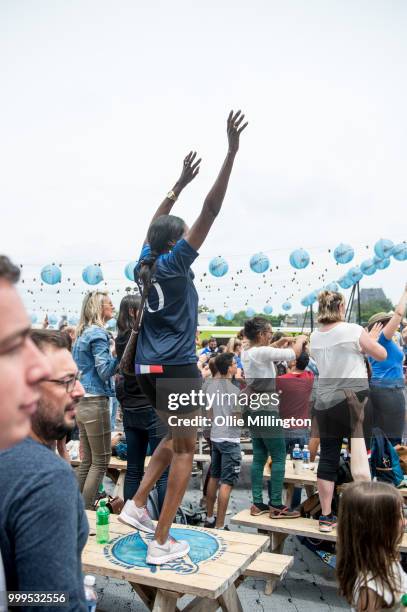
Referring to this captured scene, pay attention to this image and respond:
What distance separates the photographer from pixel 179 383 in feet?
9.40

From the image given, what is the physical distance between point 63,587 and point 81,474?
11.1 ft

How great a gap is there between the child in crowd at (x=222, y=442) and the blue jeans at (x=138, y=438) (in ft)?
3.25

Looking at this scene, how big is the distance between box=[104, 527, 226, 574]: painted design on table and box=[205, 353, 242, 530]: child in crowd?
147 centimetres

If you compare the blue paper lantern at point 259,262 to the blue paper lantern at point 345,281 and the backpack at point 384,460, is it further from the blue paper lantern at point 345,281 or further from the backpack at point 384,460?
the backpack at point 384,460

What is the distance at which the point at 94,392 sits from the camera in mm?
4441

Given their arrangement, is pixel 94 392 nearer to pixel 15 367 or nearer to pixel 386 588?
pixel 386 588

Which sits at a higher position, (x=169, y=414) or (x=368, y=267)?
(x=368, y=267)

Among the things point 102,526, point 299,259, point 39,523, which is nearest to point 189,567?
point 102,526

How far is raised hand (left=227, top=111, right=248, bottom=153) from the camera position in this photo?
2.36 meters

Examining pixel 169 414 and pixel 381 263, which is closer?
pixel 169 414

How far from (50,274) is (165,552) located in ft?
36.2

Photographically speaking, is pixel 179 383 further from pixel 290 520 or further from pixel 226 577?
pixel 290 520

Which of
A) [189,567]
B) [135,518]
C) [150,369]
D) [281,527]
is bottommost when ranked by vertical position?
[281,527]

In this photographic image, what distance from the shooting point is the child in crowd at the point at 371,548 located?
2.01m
